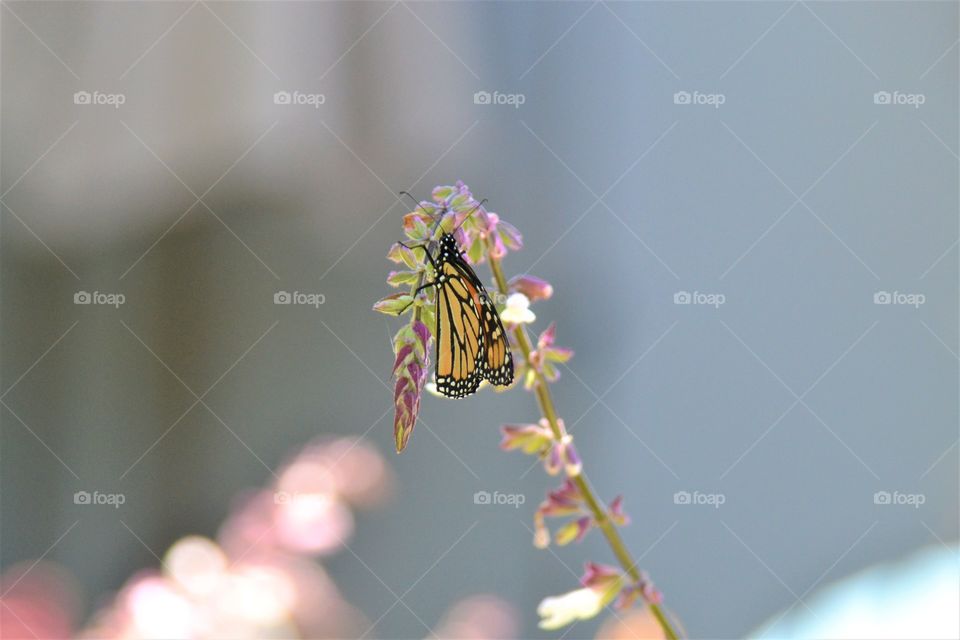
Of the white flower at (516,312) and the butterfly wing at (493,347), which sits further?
the butterfly wing at (493,347)

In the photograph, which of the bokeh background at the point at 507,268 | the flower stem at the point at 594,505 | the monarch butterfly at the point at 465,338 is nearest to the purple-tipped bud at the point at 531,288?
the flower stem at the point at 594,505

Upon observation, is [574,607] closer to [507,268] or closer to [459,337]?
[459,337]

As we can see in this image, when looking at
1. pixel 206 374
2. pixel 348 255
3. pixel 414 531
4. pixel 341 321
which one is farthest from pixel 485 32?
pixel 414 531

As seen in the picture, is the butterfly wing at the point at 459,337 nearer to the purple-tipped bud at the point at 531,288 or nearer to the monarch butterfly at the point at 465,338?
the monarch butterfly at the point at 465,338

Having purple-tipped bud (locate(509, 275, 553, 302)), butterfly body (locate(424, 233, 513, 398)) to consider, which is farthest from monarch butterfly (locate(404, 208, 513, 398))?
purple-tipped bud (locate(509, 275, 553, 302))

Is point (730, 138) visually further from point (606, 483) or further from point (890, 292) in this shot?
point (606, 483)
